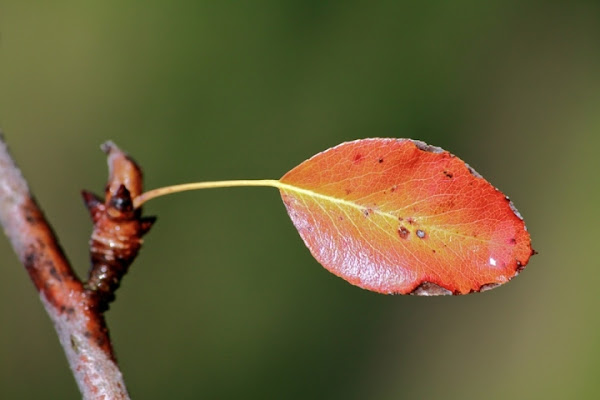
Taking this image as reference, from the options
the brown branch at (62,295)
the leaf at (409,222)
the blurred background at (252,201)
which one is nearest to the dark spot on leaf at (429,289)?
the leaf at (409,222)

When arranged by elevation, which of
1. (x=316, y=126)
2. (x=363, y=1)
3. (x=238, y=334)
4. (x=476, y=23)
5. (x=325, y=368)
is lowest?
(x=325, y=368)

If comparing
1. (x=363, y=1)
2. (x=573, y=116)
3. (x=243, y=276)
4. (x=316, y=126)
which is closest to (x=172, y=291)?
(x=243, y=276)

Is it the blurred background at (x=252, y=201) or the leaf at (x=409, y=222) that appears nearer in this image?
the leaf at (x=409, y=222)

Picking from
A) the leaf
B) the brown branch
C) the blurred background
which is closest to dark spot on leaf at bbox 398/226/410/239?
the leaf

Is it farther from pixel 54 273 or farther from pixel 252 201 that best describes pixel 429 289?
pixel 252 201

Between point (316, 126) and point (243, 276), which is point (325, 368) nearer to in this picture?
point (243, 276)

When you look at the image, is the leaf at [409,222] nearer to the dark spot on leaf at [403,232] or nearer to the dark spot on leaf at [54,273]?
the dark spot on leaf at [403,232]

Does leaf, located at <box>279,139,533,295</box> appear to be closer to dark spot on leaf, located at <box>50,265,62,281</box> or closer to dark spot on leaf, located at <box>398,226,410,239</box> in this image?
dark spot on leaf, located at <box>398,226,410,239</box>
